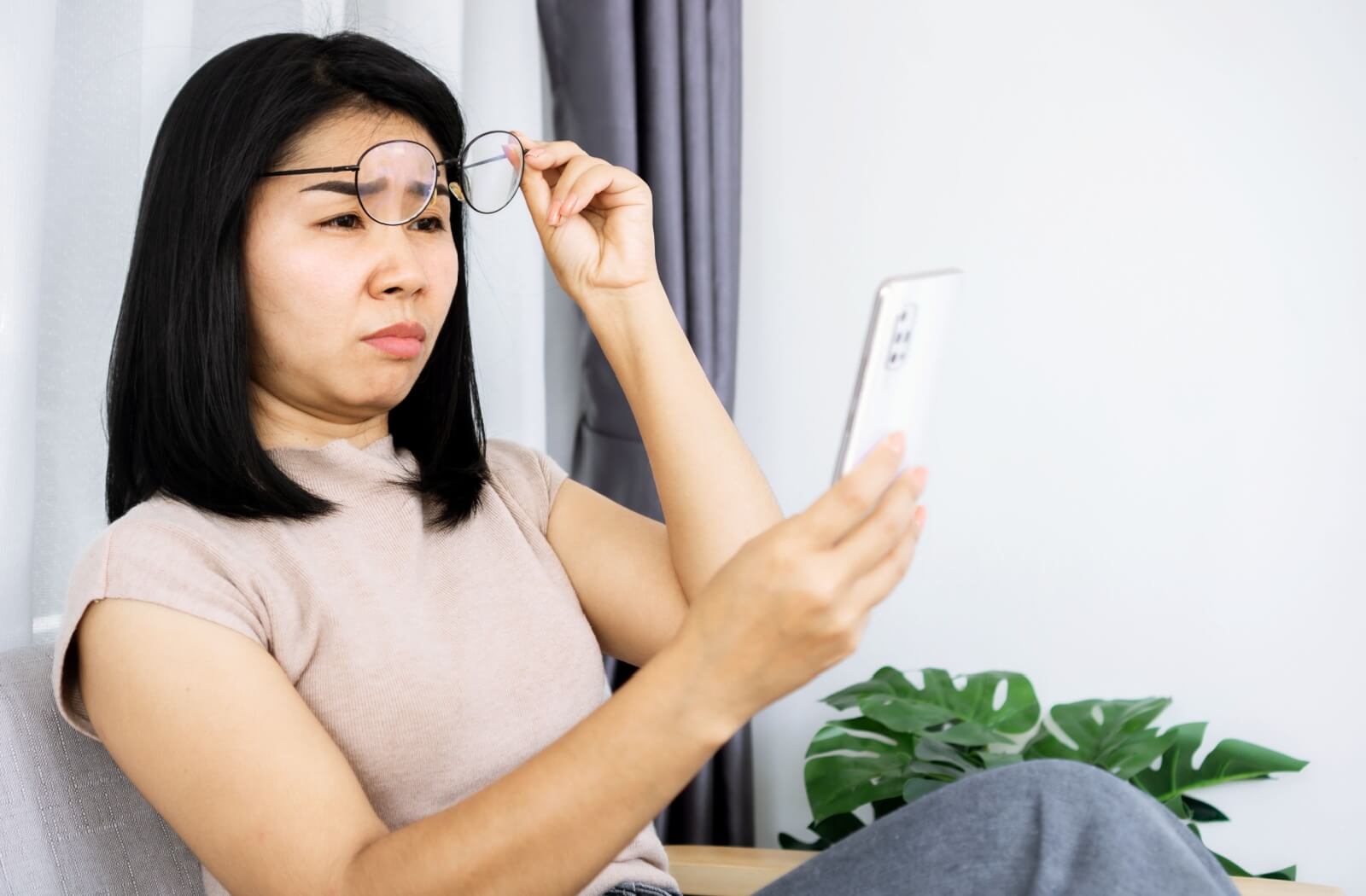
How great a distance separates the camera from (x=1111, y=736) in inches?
72.3

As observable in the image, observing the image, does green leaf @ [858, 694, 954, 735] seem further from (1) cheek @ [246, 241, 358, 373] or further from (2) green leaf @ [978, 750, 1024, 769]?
(1) cheek @ [246, 241, 358, 373]

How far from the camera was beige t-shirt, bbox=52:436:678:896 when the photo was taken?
3.25 ft

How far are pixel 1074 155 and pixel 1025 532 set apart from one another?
64cm

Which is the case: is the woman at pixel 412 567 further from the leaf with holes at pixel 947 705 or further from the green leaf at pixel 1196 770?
the green leaf at pixel 1196 770

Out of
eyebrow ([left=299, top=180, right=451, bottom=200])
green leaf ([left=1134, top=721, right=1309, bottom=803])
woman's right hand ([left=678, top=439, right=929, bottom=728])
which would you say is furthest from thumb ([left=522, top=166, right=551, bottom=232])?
green leaf ([left=1134, top=721, right=1309, bottom=803])

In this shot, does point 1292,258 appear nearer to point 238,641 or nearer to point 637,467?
point 637,467

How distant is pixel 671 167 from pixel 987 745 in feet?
3.35

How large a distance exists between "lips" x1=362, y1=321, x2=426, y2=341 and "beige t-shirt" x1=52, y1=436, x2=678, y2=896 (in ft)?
0.40

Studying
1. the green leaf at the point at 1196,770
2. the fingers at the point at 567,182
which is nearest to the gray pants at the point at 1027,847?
the fingers at the point at 567,182

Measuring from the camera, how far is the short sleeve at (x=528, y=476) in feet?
4.41

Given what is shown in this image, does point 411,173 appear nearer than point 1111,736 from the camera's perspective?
Yes

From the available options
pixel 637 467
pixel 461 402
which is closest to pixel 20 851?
pixel 461 402

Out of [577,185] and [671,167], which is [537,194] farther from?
[671,167]

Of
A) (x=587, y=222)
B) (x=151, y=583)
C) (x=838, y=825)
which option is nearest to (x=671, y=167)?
(x=587, y=222)
